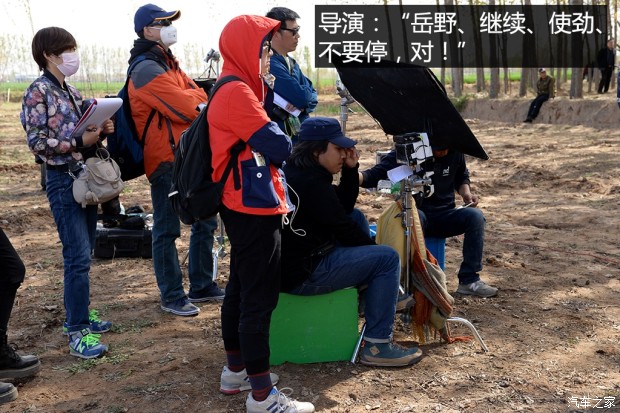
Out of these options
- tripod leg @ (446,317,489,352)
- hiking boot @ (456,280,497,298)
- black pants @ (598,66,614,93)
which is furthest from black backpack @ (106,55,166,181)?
black pants @ (598,66,614,93)

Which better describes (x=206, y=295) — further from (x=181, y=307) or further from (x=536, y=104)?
(x=536, y=104)

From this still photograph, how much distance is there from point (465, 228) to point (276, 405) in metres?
2.24

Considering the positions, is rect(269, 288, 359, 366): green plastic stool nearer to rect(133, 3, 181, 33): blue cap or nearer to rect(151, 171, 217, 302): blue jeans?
rect(151, 171, 217, 302): blue jeans

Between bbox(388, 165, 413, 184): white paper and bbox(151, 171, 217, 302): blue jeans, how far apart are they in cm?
127

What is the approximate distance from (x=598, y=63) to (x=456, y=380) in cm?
2177

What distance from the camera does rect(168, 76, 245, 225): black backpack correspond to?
3.00 metres

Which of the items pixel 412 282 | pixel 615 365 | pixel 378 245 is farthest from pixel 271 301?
pixel 615 365

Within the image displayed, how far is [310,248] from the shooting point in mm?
3617

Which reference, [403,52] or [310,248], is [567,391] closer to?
[310,248]

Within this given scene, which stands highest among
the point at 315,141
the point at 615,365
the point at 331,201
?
the point at 315,141

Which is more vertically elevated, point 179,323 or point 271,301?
point 271,301

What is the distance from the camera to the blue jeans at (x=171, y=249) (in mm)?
4438

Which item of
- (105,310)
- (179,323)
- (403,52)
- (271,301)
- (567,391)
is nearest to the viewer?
(271,301)

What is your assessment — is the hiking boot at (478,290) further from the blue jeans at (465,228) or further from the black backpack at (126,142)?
the black backpack at (126,142)
